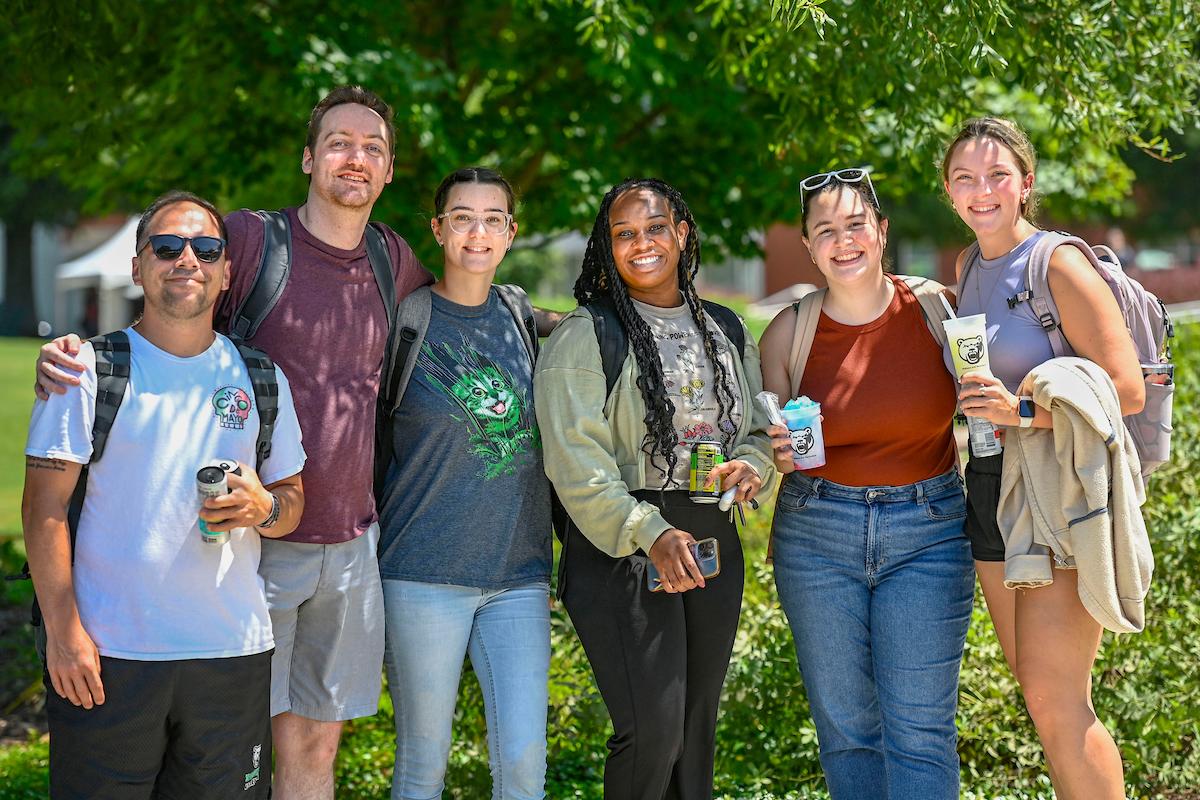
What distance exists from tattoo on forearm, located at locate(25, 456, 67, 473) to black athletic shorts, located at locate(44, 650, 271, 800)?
1.61ft

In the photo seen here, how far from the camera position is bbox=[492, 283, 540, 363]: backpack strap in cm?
379

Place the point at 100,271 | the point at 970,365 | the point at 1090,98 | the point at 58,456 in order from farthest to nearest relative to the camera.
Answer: the point at 100,271
the point at 1090,98
the point at 970,365
the point at 58,456

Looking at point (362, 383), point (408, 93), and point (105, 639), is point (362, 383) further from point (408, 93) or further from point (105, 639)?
point (408, 93)

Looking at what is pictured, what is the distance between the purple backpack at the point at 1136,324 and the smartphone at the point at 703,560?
45.8 inches

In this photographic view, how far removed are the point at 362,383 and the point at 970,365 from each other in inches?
69.4

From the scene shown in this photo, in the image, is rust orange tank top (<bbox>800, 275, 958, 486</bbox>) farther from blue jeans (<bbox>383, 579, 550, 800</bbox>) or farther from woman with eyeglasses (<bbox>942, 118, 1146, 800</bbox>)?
blue jeans (<bbox>383, 579, 550, 800</bbox>)

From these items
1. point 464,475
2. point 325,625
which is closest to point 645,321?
point 464,475

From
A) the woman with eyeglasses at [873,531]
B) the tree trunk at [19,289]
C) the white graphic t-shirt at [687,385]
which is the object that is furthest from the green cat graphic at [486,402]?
the tree trunk at [19,289]

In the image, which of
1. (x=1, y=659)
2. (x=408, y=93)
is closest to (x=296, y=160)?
(x=408, y=93)

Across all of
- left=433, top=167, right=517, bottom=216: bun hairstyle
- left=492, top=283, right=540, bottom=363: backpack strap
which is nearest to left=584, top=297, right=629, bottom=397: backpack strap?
left=492, top=283, right=540, bottom=363: backpack strap

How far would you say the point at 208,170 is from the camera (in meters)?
7.28

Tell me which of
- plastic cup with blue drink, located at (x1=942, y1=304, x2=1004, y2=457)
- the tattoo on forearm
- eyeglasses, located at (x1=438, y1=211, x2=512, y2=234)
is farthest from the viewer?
eyeglasses, located at (x1=438, y1=211, x2=512, y2=234)

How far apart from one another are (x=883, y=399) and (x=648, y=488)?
30.7 inches

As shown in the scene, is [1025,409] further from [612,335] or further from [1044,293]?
[612,335]
